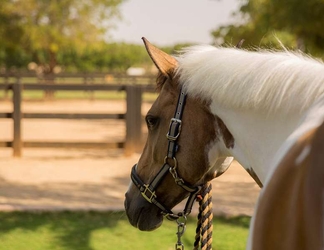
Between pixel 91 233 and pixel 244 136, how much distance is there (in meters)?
3.52

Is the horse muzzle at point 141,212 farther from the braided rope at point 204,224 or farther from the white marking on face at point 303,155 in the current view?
the white marking on face at point 303,155

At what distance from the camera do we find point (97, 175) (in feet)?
27.1

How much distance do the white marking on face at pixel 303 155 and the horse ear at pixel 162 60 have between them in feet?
3.24

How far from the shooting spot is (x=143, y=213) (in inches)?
94.3

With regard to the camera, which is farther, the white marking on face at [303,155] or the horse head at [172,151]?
the horse head at [172,151]

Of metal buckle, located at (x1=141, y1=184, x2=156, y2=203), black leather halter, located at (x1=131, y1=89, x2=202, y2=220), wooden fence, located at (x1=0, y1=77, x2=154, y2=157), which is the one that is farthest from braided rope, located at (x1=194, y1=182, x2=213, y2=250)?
wooden fence, located at (x1=0, y1=77, x2=154, y2=157)

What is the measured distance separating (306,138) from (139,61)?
4984 centimetres

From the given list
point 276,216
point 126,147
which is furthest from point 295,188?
point 126,147

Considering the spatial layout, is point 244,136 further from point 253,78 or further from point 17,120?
point 17,120

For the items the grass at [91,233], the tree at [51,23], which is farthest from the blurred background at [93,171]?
the tree at [51,23]

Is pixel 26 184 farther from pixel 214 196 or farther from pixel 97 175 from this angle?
pixel 214 196

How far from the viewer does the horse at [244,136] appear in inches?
49.9

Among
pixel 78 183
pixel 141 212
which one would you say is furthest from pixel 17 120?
pixel 141 212

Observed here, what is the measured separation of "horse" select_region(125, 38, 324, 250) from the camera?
1.27 meters
